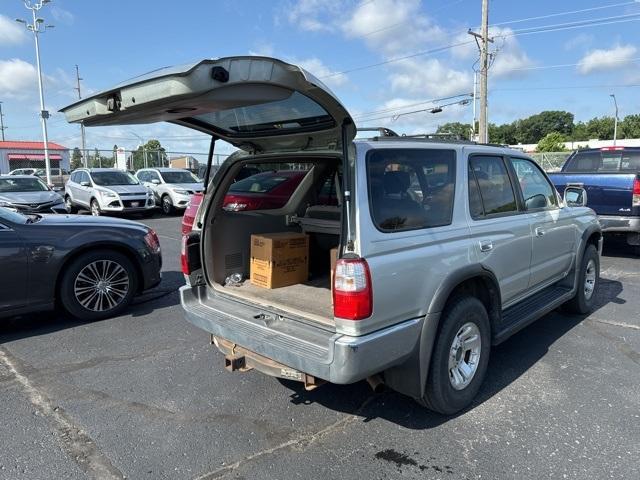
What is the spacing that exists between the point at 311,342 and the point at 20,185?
555 inches

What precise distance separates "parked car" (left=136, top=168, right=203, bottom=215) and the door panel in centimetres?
1193

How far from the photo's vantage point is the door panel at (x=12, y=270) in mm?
4658

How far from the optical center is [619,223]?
8.25 metres

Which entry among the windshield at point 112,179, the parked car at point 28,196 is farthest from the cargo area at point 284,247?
the windshield at point 112,179

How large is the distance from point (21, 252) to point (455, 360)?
4.21 metres

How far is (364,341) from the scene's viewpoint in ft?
8.66

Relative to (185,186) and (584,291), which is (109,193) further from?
(584,291)

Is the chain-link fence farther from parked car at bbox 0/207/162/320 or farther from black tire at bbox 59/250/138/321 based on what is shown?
A: black tire at bbox 59/250/138/321

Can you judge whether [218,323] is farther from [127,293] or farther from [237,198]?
[237,198]

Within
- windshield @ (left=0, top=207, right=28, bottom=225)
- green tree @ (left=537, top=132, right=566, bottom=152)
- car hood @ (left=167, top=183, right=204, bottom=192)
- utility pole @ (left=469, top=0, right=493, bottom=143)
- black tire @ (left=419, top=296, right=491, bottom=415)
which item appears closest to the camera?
black tire @ (left=419, top=296, right=491, bottom=415)

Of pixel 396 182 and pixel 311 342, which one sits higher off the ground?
pixel 396 182

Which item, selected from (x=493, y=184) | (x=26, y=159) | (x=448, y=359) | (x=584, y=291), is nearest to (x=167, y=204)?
(x=584, y=291)

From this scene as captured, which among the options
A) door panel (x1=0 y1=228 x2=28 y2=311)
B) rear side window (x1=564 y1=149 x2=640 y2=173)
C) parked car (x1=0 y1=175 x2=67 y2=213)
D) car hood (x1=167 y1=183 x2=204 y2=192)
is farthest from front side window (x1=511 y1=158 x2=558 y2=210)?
car hood (x1=167 y1=183 x2=204 y2=192)

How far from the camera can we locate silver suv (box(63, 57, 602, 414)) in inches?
104
